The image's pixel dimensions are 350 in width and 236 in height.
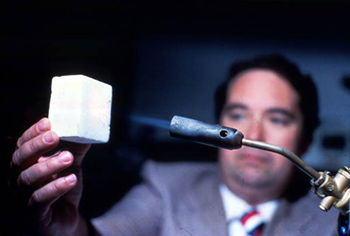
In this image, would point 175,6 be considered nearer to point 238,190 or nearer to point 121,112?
point 121,112

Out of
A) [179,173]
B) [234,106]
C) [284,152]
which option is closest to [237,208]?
[179,173]

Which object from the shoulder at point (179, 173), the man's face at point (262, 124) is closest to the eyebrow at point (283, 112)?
the man's face at point (262, 124)

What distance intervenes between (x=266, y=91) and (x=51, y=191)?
0.78m

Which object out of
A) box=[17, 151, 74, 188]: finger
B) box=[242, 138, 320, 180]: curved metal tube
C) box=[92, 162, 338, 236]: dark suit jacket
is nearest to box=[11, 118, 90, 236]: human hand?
box=[17, 151, 74, 188]: finger

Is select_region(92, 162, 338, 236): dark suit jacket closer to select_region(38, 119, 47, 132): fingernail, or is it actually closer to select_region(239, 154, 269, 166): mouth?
select_region(239, 154, 269, 166): mouth

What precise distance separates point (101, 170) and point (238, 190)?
463 mm

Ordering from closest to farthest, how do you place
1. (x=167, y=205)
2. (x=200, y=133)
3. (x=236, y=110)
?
(x=200, y=133)
(x=167, y=205)
(x=236, y=110)

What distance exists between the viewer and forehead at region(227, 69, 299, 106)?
124 centimetres

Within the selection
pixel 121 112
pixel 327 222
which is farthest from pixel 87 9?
pixel 327 222

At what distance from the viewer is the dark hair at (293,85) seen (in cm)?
125

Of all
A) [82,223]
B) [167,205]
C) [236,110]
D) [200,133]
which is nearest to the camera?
[200,133]

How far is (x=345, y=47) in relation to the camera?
1.26 meters

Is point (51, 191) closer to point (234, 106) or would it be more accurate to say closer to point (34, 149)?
point (34, 149)

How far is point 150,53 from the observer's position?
4.25 ft
